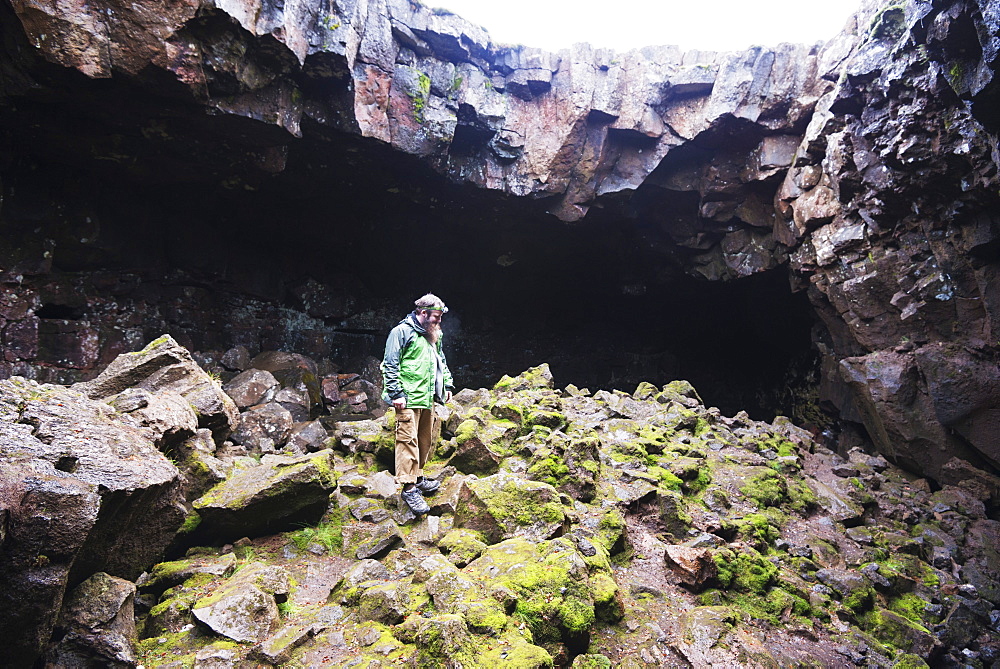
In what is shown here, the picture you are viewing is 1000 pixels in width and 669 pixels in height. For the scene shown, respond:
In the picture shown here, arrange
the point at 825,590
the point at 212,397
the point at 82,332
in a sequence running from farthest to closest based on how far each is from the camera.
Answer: the point at 82,332, the point at 212,397, the point at 825,590

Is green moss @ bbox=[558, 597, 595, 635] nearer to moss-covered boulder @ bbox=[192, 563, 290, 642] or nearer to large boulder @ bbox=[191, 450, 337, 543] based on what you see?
moss-covered boulder @ bbox=[192, 563, 290, 642]

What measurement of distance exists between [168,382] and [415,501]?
9.42 ft

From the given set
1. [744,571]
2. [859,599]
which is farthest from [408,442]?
[859,599]

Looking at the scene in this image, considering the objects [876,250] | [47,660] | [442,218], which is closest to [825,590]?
[47,660]

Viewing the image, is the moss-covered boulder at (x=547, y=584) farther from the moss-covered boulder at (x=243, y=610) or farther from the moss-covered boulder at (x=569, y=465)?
the moss-covered boulder at (x=569, y=465)

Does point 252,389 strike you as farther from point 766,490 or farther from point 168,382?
point 766,490

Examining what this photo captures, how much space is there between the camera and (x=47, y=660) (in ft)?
7.26

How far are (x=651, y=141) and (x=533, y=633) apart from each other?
1105cm

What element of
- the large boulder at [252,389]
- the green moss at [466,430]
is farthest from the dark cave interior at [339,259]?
the green moss at [466,430]

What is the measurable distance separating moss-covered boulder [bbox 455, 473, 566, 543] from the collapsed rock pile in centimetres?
→ 2

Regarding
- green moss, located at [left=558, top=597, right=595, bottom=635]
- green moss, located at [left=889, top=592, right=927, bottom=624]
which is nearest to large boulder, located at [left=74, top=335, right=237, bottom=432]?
green moss, located at [left=558, top=597, right=595, bottom=635]

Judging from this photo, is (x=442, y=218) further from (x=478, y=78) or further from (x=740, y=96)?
(x=740, y=96)

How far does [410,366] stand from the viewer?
474cm

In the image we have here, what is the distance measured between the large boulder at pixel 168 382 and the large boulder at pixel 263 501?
1046 millimetres
